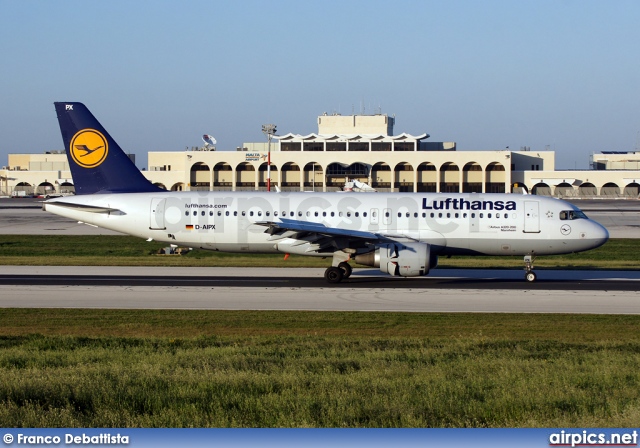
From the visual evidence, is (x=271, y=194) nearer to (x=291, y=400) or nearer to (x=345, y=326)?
(x=345, y=326)

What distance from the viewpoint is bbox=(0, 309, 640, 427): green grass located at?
1022 cm

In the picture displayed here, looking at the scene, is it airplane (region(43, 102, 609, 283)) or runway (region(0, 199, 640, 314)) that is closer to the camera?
runway (region(0, 199, 640, 314))

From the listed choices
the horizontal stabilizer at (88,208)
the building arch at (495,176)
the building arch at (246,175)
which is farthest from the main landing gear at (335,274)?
the building arch at (495,176)

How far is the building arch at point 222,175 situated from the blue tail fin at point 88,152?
258 ft

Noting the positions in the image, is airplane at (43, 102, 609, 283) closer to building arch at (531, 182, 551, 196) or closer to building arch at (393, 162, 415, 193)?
building arch at (393, 162, 415, 193)

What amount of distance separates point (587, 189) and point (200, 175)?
5936 cm

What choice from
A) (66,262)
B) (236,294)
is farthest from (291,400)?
(66,262)

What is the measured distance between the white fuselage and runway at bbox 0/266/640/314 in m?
1.60

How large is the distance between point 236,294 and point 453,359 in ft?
44.6

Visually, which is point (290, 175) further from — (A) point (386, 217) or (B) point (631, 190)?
(A) point (386, 217)

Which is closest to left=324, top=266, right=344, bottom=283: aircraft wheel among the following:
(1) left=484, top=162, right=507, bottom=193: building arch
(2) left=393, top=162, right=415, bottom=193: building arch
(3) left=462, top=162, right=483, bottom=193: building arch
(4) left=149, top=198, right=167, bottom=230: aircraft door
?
(4) left=149, top=198, right=167, bottom=230: aircraft door

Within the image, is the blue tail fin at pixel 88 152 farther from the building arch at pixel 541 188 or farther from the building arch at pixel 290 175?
the building arch at pixel 541 188

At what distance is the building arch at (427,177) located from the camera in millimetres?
111750

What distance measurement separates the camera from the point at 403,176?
11250 cm
